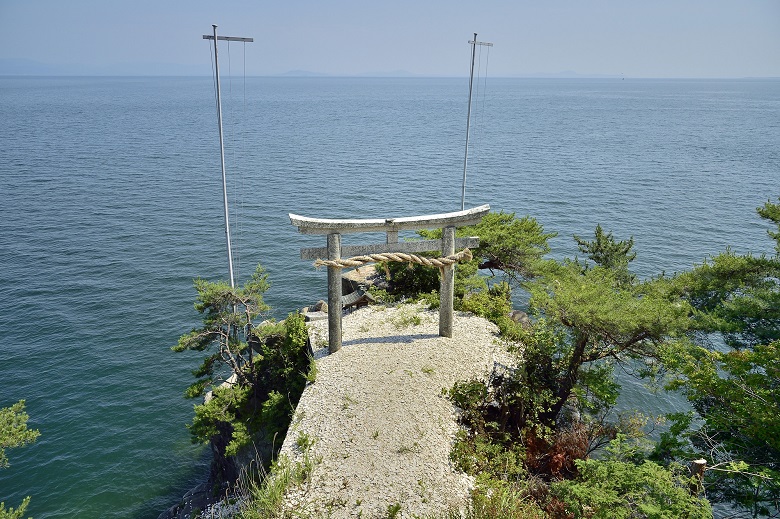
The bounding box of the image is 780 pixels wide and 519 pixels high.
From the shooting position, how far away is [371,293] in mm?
17656

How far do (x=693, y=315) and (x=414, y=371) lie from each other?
362 inches

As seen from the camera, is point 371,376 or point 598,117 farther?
point 598,117

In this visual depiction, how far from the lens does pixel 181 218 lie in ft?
130

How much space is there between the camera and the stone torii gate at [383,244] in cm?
1311

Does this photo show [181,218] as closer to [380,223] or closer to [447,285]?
[380,223]

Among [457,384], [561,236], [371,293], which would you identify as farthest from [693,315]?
[561,236]

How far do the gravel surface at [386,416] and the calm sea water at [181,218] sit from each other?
333 inches

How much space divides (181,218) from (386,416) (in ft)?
107

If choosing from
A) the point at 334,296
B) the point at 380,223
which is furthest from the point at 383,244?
the point at 334,296

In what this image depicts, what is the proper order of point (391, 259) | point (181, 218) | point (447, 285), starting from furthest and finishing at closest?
point (181, 218) < point (447, 285) < point (391, 259)

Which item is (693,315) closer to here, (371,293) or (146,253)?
(371,293)

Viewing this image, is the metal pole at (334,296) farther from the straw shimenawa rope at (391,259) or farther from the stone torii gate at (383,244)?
the straw shimenawa rope at (391,259)

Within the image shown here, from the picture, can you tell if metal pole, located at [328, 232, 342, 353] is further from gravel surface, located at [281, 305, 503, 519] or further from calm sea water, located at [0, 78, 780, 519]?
calm sea water, located at [0, 78, 780, 519]

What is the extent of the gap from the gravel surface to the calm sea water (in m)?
8.45
